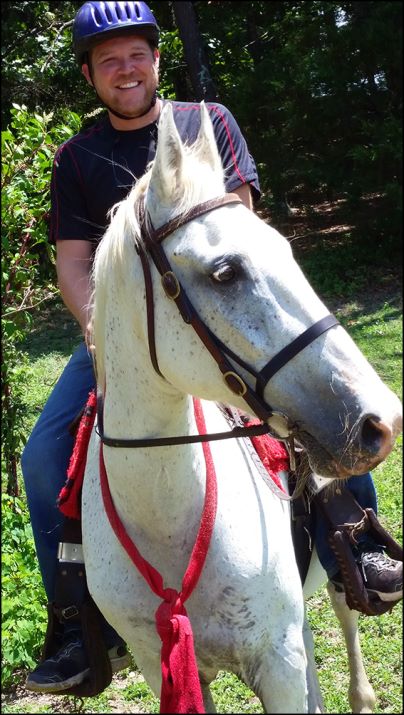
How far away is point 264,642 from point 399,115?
175 centimetres

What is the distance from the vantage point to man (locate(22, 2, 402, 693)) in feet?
9.73

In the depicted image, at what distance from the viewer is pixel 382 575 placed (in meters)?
3.07

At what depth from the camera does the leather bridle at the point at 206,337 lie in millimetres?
1864

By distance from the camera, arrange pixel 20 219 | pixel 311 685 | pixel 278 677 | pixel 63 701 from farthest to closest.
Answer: pixel 20 219 < pixel 63 701 < pixel 311 685 < pixel 278 677

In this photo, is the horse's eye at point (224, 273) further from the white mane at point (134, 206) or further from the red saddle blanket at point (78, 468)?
the red saddle blanket at point (78, 468)

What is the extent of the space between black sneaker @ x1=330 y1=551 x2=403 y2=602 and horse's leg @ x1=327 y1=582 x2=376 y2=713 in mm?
582

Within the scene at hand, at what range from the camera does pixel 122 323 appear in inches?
92.5

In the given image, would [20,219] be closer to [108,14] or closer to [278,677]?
[108,14]

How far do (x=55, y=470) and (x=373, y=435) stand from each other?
1856 millimetres

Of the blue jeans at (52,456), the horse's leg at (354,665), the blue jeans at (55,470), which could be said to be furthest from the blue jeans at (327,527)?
the blue jeans at (52,456)

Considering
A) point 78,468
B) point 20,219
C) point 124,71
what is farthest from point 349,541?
point 20,219

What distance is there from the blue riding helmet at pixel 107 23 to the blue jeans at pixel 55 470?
1308 millimetres

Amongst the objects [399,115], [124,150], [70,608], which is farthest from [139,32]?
[70,608]

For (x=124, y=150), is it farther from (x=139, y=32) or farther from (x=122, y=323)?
(x=122, y=323)
